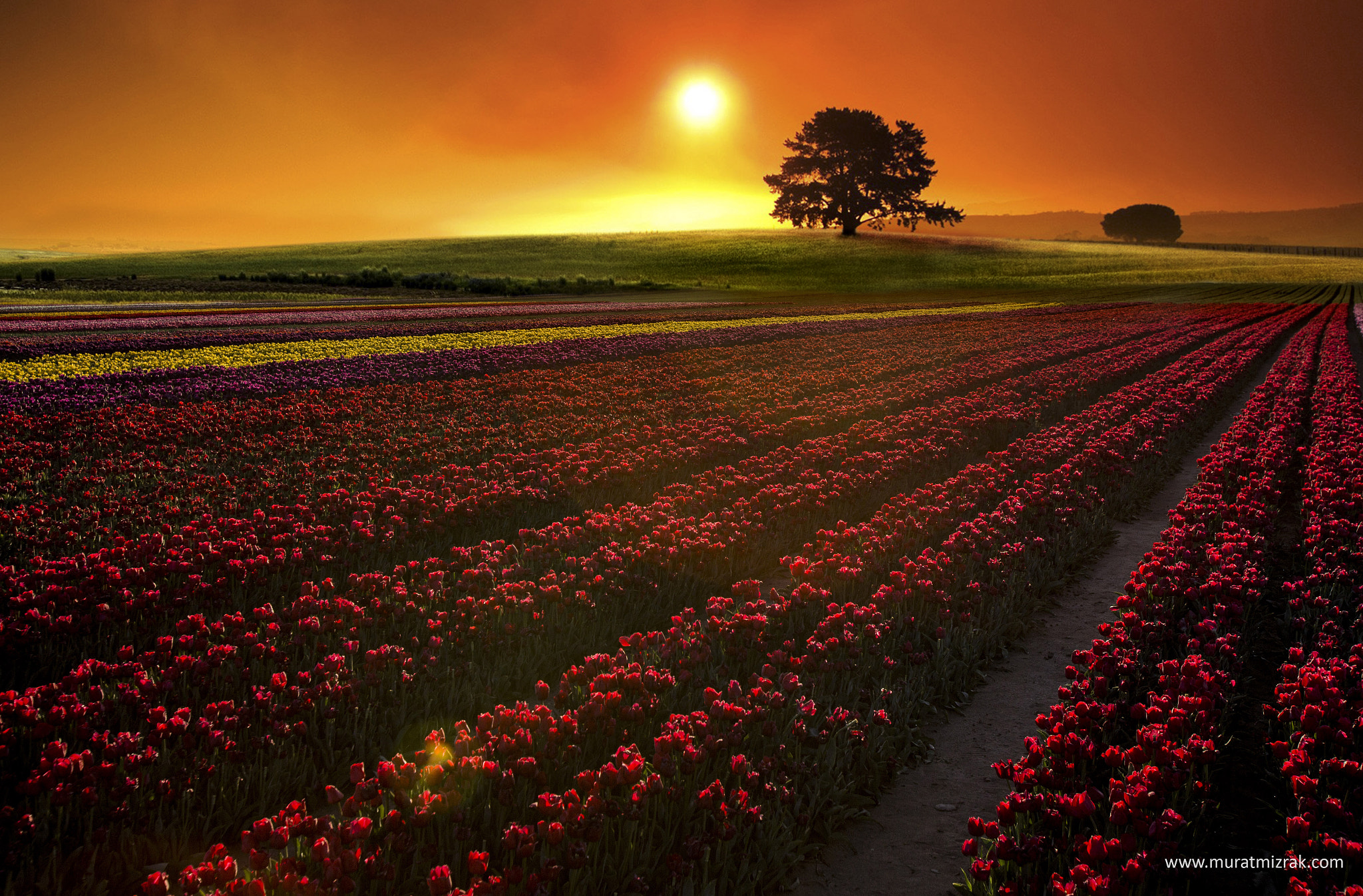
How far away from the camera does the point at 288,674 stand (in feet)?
18.5

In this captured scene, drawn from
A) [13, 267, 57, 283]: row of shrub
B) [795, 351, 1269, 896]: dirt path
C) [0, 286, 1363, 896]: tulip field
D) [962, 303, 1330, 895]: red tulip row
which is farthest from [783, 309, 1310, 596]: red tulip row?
[13, 267, 57, 283]: row of shrub

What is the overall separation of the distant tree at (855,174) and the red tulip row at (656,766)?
104 metres

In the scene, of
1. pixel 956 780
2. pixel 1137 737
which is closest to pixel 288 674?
pixel 956 780

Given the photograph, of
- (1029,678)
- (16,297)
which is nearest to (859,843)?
(1029,678)

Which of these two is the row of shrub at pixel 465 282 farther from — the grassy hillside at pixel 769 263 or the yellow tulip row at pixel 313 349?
the yellow tulip row at pixel 313 349

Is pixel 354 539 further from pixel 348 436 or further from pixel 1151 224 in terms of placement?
pixel 1151 224

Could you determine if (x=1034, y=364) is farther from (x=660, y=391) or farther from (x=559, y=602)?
(x=559, y=602)

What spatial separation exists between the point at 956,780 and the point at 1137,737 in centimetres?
116

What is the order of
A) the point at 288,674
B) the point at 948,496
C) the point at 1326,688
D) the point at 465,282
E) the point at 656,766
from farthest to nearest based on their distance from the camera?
the point at 465,282 → the point at 948,496 → the point at 288,674 → the point at 1326,688 → the point at 656,766

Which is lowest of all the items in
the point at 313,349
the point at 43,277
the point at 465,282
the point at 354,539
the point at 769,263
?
the point at 354,539

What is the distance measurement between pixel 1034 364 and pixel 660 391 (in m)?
12.8

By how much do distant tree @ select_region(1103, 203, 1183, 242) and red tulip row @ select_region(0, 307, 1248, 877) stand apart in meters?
223

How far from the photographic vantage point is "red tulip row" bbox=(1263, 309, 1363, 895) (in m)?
3.64

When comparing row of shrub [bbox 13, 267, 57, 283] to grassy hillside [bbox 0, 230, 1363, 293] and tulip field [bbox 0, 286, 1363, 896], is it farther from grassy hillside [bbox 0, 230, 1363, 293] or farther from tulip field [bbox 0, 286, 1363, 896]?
tulip field [bbox 0, 286, 1363, 896]
